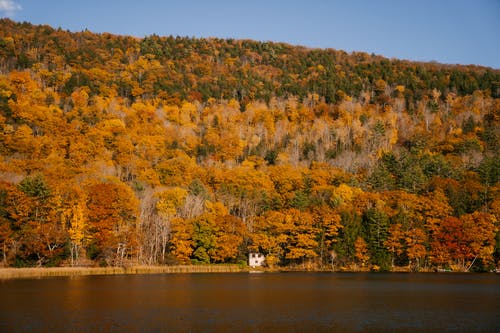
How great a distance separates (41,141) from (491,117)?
3697 inches

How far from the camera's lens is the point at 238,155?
11425cm

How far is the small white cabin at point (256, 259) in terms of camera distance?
223 ft

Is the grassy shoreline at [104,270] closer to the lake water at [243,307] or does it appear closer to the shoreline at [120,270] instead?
the shoreline at [120,270]

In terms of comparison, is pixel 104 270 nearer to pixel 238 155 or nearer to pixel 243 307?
pixel 243 307

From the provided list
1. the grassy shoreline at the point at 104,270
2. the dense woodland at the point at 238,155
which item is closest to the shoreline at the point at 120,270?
the grassy shoreline at the point at 104,270

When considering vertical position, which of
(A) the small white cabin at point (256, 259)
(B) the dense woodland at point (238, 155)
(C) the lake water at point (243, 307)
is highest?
(B) the dense woodland at point (238, 155)

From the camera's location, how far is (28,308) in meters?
29.4

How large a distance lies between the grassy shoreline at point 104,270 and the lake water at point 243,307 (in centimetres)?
612

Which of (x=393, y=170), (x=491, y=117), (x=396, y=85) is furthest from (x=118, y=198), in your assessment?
(x=396, y=85)

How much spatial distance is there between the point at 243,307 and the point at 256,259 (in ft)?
121

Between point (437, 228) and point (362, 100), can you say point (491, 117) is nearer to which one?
point (362, 100)

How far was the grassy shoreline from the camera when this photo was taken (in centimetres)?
5000

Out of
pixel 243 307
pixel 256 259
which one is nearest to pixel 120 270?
pixel 256 259

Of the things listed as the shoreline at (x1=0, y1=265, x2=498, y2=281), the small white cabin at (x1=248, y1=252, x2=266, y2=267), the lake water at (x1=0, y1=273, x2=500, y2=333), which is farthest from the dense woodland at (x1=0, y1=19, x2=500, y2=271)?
the lake water at (x1=0, y1=273, x2=500, y2=333)
